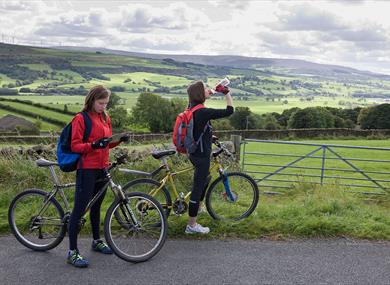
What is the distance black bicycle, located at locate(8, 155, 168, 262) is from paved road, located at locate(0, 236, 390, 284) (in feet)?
0.46

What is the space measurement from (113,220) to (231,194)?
1771 mm

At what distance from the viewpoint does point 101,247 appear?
4887mm

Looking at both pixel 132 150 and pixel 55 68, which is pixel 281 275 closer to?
pixel 132 150

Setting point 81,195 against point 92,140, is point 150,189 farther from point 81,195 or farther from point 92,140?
point 92,140

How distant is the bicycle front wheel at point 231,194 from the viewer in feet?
19.5

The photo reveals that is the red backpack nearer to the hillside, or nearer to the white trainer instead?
the white trainer

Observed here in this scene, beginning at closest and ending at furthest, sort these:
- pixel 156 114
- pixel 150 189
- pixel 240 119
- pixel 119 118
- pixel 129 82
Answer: pixel 150 189
pixel 240 119
pixel 119 118
pixel 156 114
pixel 129 82

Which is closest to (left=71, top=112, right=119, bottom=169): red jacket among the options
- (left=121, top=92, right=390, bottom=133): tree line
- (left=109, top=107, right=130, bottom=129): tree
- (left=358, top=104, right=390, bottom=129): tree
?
(left=121, top=92, right=390, bottom=133): tree line

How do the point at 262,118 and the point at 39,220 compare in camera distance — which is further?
the point at 262,118

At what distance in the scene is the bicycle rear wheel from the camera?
16.4 ft

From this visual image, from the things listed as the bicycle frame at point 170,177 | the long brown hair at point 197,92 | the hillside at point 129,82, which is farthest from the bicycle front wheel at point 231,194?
the hillside at point 129,82

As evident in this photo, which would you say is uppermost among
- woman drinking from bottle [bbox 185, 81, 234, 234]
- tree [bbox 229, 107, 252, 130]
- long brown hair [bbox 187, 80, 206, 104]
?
long brown hair [bbox 187, 80, 206, 104]

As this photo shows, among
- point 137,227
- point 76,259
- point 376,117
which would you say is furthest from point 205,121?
point 376,117

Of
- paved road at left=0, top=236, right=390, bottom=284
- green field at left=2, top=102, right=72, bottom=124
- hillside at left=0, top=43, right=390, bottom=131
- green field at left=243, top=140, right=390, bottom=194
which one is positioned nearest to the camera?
paved road at left=0, top=236, right=390, bottom=284
